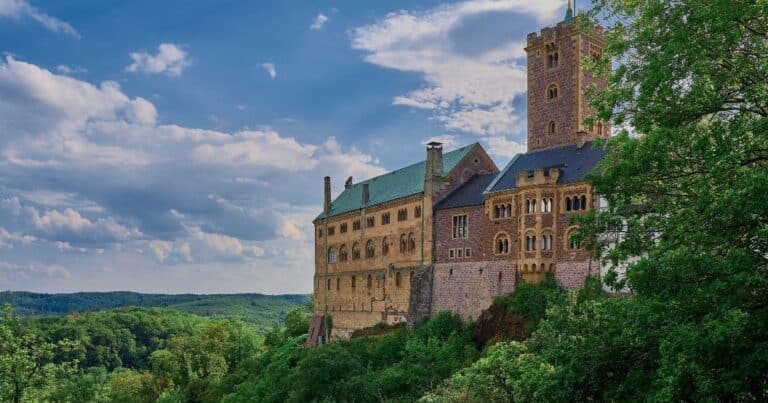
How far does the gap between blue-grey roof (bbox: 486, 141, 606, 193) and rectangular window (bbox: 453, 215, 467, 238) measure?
3.74 m

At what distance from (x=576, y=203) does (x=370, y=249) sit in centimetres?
2579

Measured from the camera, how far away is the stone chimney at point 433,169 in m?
59.9

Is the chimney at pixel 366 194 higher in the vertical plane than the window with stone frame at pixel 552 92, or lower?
lower

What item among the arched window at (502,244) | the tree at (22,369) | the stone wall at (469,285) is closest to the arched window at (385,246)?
the stone wall at (469,285)

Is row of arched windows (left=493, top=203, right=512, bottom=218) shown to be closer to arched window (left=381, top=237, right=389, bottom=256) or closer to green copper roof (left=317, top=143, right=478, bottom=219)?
green copper roof (left=317, top=143, right=478, bottom=219)

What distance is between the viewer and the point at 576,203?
1874 inches

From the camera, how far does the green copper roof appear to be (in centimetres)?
6244

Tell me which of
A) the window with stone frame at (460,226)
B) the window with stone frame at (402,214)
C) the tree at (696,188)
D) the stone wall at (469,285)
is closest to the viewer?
the tree at (696,188)

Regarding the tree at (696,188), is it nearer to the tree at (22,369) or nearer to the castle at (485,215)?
the castle at (485,215)

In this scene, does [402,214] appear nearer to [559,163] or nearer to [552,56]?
[559,163]

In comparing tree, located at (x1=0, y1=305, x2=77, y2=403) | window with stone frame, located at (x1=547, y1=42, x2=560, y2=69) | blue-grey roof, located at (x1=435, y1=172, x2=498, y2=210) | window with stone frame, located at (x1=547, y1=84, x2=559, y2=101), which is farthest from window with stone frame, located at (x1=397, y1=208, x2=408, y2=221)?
tree, located at (x1=0, y1=305, x2=77, y2=403)

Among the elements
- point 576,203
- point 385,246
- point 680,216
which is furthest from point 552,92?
point 680,216

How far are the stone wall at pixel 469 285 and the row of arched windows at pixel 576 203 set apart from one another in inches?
239

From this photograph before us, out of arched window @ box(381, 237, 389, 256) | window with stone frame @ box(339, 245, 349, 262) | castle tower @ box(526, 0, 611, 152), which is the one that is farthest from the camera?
window with stone frame @ box(339, 245, 349, 262)
